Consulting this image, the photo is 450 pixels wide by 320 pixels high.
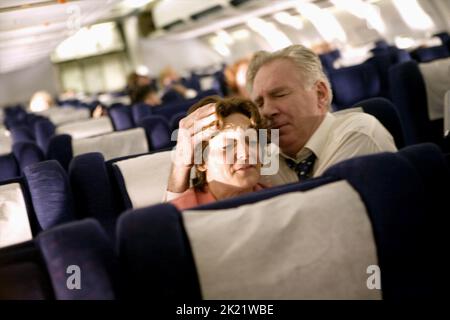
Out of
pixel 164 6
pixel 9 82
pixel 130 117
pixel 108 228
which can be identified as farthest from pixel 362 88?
pixel 9 82

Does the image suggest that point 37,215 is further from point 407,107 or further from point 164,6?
point 164,6

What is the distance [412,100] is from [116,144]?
1908 mm

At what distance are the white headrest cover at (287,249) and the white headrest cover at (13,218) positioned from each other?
144 cm

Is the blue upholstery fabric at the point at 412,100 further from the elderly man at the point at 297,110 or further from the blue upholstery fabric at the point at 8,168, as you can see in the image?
the blue upholstery fabric at the point at 8,168

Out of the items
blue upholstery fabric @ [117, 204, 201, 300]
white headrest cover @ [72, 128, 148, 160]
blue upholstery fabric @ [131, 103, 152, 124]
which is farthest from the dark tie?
blue upholstery fabric @ [131, 103, 152, 124]

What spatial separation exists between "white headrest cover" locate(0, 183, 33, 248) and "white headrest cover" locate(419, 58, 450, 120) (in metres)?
2.46

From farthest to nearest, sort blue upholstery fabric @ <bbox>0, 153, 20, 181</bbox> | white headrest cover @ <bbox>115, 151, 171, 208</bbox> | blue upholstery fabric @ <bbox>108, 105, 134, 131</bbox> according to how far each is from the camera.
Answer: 1. blue upholstery fabric @ <bbox>108, 105, 134, 131</bbox>
2. blue upholstery fabric @ <bbox>0, 153, 20, 181</bbox>
3. white headrest cover @ <bbox>115, 151, 171, 208</bbox>

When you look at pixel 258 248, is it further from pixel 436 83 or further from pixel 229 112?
pixel 436 83

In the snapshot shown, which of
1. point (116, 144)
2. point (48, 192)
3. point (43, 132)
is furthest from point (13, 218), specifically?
point (43, 132)

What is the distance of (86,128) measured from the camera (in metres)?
7.14

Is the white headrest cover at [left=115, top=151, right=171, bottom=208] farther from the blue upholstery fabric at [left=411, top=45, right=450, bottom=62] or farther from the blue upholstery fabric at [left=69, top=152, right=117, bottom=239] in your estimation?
the blue upholstery fabric at [left=411, top=45, right=450, bottom=62]

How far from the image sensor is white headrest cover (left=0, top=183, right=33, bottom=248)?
111 inches

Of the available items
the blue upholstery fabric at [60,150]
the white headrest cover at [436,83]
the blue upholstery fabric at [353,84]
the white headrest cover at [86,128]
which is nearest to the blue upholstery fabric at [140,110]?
the white headrest cover at [86,128]
